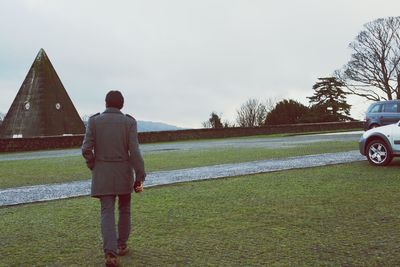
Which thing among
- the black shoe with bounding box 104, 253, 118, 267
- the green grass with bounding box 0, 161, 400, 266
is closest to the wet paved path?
the green grass with bounding box 0, 161, 400, 266

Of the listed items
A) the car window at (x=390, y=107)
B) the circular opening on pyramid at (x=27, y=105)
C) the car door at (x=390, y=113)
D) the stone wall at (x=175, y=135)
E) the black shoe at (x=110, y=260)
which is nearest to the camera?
the black shoe at (x=110, y=260)

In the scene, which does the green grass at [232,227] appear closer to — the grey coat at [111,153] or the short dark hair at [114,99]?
the grey coat at [111,153]

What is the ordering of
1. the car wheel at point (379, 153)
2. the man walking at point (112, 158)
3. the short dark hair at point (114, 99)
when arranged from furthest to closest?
1. the car wheel at point (379, 153)
2. the short dark hair at point (114, 99)
3. the man walking at point (112, 158)

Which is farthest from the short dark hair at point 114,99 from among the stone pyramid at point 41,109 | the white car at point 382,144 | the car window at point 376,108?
the stone pyramid at point 41,109

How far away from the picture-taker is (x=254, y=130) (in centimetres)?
4400

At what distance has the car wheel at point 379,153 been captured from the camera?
13305mm

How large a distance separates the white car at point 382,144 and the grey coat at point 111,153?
964 cm

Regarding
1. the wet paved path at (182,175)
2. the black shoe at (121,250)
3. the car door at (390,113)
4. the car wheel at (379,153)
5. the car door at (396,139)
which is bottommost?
the black shoe at (121,250)

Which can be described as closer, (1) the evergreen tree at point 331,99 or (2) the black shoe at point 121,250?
(2) the black shoe at point 121,250

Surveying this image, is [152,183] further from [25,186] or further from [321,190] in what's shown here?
[321,190]

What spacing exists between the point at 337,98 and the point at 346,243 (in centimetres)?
7149

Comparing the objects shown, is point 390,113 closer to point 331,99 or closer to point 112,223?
point 112,223

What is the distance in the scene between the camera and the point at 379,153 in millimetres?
13461

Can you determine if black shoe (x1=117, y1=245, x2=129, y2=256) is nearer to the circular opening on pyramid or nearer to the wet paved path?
the wet paved path
